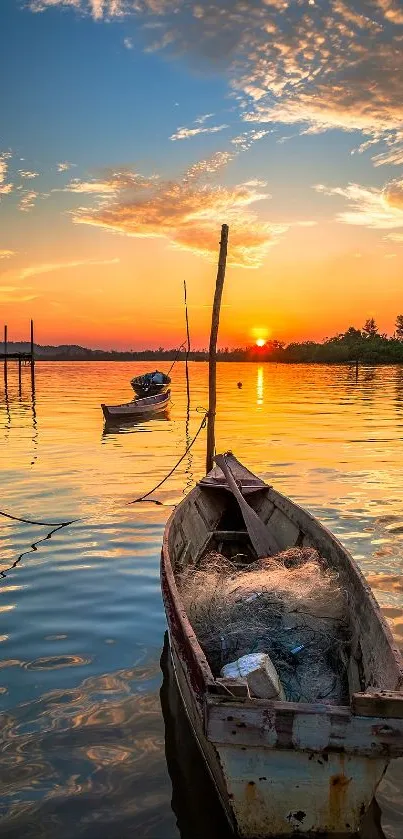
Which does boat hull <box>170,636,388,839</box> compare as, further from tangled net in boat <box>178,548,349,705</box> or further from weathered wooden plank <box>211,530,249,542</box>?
weathered wooden plank <box>211,530,249,542</box>

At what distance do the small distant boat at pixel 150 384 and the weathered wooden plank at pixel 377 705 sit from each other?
130ft

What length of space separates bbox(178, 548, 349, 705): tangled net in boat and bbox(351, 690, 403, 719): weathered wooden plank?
127cm

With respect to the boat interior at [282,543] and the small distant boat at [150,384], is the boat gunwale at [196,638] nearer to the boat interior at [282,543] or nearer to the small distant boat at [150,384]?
the boat interior at [282,543]

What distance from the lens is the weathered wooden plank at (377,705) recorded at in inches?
148

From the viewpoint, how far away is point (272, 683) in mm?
4160

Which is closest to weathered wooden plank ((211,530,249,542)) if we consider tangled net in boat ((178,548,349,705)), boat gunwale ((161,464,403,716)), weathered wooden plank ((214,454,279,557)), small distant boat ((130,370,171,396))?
weathered wooden plank ((214,454,279,557))

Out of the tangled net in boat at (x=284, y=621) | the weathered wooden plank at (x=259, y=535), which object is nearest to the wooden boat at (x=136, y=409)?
the weathered wooden plank at (x=259, y=535)

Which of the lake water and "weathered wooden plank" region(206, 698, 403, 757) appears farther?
the lake water

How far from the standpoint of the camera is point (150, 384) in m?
43.8

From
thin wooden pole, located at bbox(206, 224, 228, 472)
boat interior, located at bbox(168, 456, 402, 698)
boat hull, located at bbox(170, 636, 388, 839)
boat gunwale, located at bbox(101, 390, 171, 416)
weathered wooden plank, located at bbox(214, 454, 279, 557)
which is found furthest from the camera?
boat gunwale, located at bbox(101, 390, 171, 416)

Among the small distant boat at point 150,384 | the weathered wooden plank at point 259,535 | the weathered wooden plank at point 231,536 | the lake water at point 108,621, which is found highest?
the small distant boat at point 150,384

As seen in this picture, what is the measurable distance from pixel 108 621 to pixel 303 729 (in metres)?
4.56

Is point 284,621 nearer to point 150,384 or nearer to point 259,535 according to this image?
point 259,535

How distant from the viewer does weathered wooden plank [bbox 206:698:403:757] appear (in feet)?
12.3
